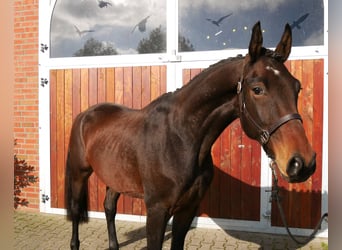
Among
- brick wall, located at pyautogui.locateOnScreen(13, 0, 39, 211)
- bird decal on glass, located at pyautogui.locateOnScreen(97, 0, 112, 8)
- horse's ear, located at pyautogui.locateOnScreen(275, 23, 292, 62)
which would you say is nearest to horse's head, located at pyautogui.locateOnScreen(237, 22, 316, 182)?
horse's ear, located at pyautogui.locateOnScreen(275, 23, 292, 62)

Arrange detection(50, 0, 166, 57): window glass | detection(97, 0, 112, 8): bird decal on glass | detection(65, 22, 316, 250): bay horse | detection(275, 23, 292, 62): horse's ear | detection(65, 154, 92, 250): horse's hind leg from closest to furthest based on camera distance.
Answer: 1. detection(65, 22, 316, 250): bay horse
2. detection(275, 23, 292, 62): horse's ear
3. detection(65, 154, 92, 250): horse's hind leg
4. detection(50, 0, 166, 57): window glass
5. detection(97, 0, 112, 8): bird decal on glass

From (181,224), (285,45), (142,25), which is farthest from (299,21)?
(181,224)

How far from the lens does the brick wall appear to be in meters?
4.81

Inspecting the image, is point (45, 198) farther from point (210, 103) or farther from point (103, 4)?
point (210, 103)

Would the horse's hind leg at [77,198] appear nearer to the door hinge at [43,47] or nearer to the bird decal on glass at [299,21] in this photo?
the door hinge at [43,47]

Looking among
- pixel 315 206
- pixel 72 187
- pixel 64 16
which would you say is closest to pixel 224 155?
pixel 315 206

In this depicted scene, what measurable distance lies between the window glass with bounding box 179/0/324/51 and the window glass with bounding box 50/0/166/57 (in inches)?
16.4

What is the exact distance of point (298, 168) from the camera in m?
1.49

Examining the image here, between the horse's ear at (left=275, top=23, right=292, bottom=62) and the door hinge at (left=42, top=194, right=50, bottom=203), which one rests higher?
the horse's ear at (left=275, top=23, right=292, bottom=62)

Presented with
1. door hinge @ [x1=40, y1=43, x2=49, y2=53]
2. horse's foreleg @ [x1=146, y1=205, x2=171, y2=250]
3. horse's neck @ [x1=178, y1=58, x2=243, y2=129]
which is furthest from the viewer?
door hinge @ [x1=40, y1=43, x2=49, y2=53]

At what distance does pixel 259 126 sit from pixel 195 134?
53cm

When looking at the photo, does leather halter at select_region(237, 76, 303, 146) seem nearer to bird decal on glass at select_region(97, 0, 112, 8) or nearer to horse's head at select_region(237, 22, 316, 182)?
horse's head at select_region(237, 22, 316, 182)

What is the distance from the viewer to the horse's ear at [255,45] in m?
1.70

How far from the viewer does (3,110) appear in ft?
2.08
